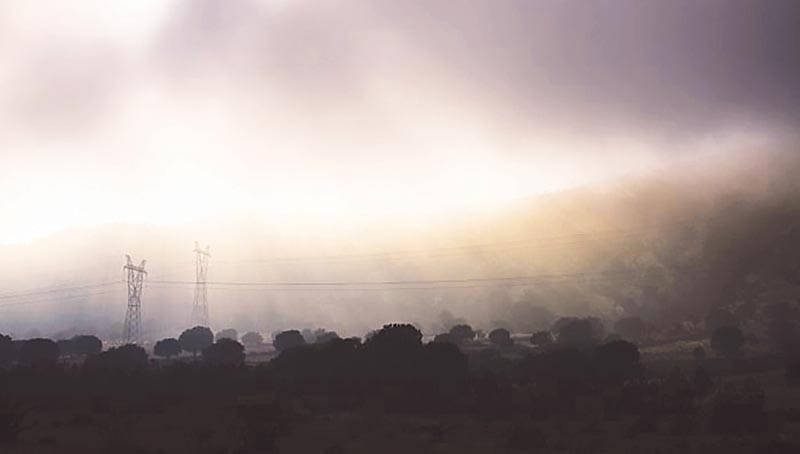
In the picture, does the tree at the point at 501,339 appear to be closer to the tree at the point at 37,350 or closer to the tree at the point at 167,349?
the tree at the point at 167,349

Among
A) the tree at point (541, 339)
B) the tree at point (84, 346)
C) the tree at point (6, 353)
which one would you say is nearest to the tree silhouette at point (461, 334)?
the tree at point (541, 339)

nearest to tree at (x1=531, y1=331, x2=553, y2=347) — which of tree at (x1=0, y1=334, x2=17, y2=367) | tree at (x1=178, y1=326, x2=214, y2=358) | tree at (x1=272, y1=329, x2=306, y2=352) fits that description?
tree at (x1=272, y1=329, x2=306, y2=352)

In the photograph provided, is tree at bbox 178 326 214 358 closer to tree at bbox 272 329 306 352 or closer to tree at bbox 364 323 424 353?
tree at bbox 272 329 306 352

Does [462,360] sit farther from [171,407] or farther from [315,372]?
[171,407]

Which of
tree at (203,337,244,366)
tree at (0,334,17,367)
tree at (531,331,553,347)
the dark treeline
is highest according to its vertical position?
tree at (0,334,17,367)

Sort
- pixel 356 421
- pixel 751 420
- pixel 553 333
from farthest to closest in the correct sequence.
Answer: pixel 553 333 < pixel 356 421 < pixel 751 420

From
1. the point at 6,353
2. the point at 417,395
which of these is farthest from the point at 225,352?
the point at 417,395

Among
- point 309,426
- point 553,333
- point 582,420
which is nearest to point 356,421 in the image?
point 309,426

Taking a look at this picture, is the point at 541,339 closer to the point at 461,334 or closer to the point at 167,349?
the point at 461,334

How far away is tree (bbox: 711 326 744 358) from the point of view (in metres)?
128

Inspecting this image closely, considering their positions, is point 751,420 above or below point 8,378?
below

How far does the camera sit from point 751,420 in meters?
48.5

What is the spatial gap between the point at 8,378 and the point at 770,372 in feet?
340

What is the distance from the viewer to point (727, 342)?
12975 cm
